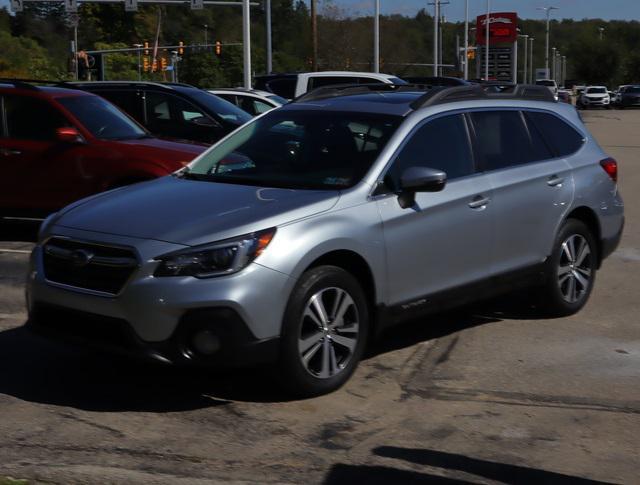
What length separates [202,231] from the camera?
5.41m

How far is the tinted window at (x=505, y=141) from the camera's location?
7105 millimetres

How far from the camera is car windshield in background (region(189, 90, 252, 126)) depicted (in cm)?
1414

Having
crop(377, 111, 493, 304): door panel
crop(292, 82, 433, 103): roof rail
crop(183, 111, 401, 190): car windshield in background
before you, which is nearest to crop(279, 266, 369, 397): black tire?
crop(377, 111, 493, 304): door panel

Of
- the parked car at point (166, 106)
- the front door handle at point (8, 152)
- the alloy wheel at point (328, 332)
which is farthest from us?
the parked car at point (166, 106)

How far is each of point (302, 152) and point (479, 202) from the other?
1217 mm

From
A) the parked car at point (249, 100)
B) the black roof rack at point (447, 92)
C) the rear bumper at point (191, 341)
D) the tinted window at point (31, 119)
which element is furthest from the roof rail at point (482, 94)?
the parked car at point (249, 100)

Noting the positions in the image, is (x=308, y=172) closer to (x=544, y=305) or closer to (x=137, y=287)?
(x=137, y=287)

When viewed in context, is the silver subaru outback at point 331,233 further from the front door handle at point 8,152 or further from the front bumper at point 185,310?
the front door handle at point 8,152

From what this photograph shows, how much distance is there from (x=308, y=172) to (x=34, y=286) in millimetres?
1755

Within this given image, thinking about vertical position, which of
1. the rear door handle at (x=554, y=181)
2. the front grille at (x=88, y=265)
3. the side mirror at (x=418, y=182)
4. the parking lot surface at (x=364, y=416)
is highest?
the side mirror at (x=418, y=182)

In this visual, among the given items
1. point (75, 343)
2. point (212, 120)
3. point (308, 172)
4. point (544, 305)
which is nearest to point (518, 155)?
point (544, 305)

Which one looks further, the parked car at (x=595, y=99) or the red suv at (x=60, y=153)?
the parked car at (x=595, y=99)

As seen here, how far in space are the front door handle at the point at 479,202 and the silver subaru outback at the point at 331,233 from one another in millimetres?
11

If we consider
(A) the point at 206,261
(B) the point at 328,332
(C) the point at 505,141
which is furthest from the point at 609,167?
(A) the point at 206,261
